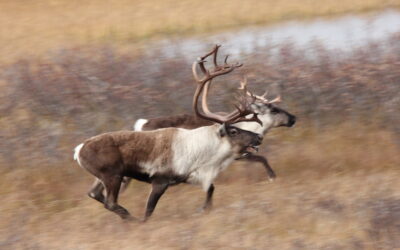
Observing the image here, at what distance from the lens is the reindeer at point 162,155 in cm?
1120

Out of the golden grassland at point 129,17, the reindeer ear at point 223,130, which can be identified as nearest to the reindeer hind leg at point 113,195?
the reindeer ear at point 223,130

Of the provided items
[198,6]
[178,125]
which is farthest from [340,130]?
[198,6]

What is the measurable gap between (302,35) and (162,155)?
35.2 ft

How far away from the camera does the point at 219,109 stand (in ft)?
51.5

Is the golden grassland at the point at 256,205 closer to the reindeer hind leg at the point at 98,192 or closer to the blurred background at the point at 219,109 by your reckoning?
the blurred background at the point at 219,109

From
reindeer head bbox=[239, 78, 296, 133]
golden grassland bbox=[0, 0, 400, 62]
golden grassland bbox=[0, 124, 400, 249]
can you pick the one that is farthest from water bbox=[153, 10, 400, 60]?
reindeer head bbox=[239, 78, 296, 133]

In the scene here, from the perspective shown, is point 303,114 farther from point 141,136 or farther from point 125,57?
point 141,136

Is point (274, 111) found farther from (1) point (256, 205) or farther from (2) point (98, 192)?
(2) point (98, 192)

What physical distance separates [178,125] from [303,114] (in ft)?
12.1

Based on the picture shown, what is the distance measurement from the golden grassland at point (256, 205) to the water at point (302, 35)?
3556mm

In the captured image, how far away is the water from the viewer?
1856cm

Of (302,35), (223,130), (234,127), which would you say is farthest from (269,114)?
(302,35)

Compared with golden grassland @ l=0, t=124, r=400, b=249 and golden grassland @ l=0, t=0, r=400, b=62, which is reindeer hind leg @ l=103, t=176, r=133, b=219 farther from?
golden grassland @ l=0, t=0, r=400, b=62

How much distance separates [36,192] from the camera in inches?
528
